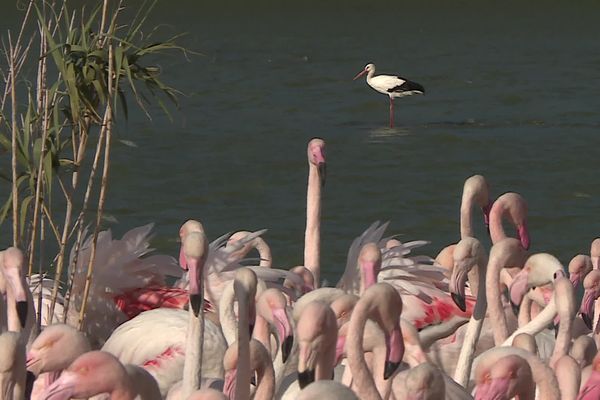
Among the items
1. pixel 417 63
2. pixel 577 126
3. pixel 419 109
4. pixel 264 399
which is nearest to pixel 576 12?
pixel 417 63

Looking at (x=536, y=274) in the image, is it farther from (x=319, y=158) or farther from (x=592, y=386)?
(x=319, y=158)

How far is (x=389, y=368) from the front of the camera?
5293 millimetres

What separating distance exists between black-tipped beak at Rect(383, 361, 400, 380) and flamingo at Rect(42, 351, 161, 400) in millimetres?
1070

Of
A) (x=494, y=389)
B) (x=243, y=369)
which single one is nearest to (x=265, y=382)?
(x=243, y=369)

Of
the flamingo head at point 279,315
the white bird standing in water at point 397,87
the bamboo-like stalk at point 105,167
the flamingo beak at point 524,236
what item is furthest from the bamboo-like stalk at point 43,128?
the white bird standing in water at point 397,87

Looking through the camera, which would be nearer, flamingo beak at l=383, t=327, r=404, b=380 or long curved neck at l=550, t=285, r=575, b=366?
flamingo beak at l=383, t=327, r=404, b=380

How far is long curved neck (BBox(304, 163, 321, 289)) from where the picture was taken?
804 centimetres

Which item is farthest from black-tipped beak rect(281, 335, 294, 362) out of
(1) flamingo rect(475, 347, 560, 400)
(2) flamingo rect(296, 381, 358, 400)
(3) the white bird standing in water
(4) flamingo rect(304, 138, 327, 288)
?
(3) the white bird standing in water

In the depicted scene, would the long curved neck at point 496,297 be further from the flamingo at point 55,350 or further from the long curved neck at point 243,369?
the flamingo at point 55,350

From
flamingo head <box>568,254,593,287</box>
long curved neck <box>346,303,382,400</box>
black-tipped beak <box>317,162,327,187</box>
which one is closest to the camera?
long curved neck <box>346,303,382,400</box>

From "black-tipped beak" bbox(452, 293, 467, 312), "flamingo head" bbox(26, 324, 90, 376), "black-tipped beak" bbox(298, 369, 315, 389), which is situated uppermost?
"flamingo head" bbox(26, 324, 90, 376)

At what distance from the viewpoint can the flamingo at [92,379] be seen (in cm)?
445

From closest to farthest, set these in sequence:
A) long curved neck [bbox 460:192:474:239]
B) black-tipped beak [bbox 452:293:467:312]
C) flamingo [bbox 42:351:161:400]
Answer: flamingo [bbox 42:351:161:400]
black-tipped beak [bbox 452:293:467:312]
long curved neck [bbox 460:192:474:239]

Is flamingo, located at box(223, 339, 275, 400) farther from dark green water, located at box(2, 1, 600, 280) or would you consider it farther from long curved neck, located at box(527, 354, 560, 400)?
dark green water, located at box(2, 1, 600, 280)
